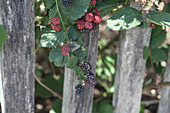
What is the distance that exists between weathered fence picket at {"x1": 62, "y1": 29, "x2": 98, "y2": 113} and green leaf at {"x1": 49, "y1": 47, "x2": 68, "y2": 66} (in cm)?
22

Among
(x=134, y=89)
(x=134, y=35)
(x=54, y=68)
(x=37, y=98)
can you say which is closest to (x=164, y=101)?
(x=134, y=89)

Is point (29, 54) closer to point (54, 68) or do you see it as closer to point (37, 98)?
point (54, 68)

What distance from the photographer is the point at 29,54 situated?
1.01m

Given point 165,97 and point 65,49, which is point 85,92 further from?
point 165,97

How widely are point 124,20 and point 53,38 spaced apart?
32 centimetres

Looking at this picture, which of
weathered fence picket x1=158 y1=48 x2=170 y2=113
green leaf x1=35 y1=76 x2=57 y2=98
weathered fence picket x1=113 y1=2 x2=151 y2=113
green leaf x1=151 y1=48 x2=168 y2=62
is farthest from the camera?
green leaf x1=35 y1=76 x2=57 y2=98

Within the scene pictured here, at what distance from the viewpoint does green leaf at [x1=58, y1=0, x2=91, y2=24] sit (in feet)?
2.86

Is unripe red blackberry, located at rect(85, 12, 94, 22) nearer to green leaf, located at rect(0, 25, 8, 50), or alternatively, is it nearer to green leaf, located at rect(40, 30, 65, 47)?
green leaf, located at rect(40, 30, 65, 47)

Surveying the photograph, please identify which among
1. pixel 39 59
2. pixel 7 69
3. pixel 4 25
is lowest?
pixel 39 59

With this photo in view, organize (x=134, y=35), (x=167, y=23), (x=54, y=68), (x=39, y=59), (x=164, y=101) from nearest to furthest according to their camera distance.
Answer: (x=167, y=23), (x=134, y=35), (x=164, y=101), (x=54, y=68), (x=39, y=59)

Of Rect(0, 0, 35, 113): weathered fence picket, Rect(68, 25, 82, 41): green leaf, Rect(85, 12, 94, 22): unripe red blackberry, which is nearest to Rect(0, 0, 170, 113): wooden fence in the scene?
Rect(0, 0, 35, 113): weathered fence picket

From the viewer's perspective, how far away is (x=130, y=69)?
1.42 meters

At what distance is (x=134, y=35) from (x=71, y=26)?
47 cm

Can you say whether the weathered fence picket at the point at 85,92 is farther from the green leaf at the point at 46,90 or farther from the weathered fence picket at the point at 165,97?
the weathered fence picket at the point at 165,97
